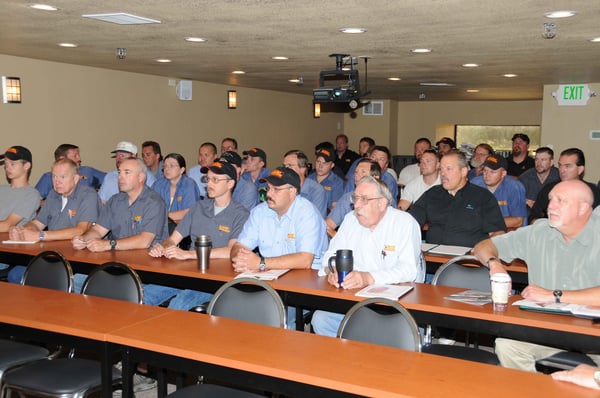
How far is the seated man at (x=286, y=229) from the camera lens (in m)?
4.45

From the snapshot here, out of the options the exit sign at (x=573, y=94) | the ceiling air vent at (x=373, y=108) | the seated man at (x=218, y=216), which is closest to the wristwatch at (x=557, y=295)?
the seated man at (x=218, y=216)

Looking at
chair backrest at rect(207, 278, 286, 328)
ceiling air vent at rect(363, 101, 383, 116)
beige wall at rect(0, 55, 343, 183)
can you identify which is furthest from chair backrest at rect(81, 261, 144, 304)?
ceiling air vent at rect(363, 101, 383, 116)

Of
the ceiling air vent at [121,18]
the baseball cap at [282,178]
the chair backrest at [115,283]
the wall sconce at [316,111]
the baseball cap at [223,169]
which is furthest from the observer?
the wall sconce at [316,111]

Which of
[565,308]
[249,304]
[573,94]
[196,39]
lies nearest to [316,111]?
[573,94]

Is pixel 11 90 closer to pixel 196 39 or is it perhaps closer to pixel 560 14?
pixel 196 39

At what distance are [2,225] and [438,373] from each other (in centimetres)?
452

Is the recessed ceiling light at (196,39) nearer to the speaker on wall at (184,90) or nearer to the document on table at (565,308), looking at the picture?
the document on table at (565,308)

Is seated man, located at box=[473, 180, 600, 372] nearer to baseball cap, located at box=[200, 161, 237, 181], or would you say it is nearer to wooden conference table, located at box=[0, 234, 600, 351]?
wooden conference table, located at box=[0, 234, 600, 351]

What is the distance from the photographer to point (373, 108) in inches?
690

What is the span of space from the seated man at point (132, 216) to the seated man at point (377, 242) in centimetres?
162

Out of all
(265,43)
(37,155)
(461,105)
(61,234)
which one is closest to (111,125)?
(37,155)

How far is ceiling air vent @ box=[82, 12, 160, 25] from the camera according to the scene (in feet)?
17.5

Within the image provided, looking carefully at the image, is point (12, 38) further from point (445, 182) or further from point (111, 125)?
point (445, 182)

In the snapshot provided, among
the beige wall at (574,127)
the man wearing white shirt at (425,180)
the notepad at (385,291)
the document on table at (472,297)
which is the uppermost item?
the beige wall at (574,127)
